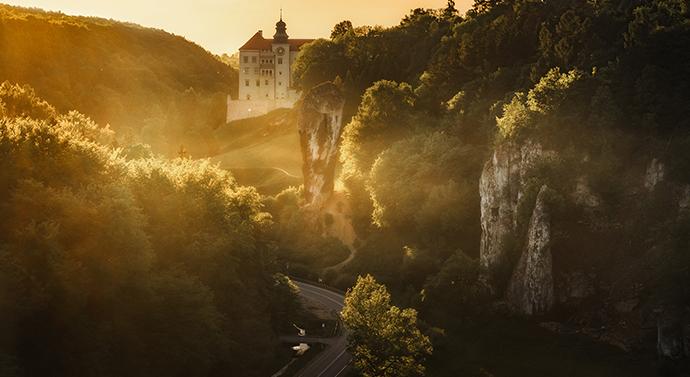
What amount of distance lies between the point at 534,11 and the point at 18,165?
81097 mm

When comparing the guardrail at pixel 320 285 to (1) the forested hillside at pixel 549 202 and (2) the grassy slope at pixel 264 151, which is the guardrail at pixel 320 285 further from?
(2) the grassy slope at pixel 264 151

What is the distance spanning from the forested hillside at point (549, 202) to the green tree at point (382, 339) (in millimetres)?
5734

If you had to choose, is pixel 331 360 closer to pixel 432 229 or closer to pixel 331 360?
pixel 331 360

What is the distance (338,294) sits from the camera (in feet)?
294

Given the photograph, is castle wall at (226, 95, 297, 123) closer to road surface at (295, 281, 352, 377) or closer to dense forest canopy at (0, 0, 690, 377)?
dense forest canopy at (0, 0, 690, 377)

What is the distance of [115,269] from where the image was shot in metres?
44.9

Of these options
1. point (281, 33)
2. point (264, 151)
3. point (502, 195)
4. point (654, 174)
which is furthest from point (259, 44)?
point (654, 174)

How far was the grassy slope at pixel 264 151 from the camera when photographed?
430 feet

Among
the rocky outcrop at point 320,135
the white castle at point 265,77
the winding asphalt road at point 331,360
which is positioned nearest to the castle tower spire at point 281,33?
the white castle at point 265,77

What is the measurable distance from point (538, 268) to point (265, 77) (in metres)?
108

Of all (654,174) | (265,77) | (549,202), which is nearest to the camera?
(654,174)

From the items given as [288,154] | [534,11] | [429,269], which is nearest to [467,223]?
[429,269]

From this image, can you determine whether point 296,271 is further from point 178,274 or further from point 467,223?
point 178,274

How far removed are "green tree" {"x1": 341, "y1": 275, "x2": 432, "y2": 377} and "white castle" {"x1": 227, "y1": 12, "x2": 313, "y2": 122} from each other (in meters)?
106
